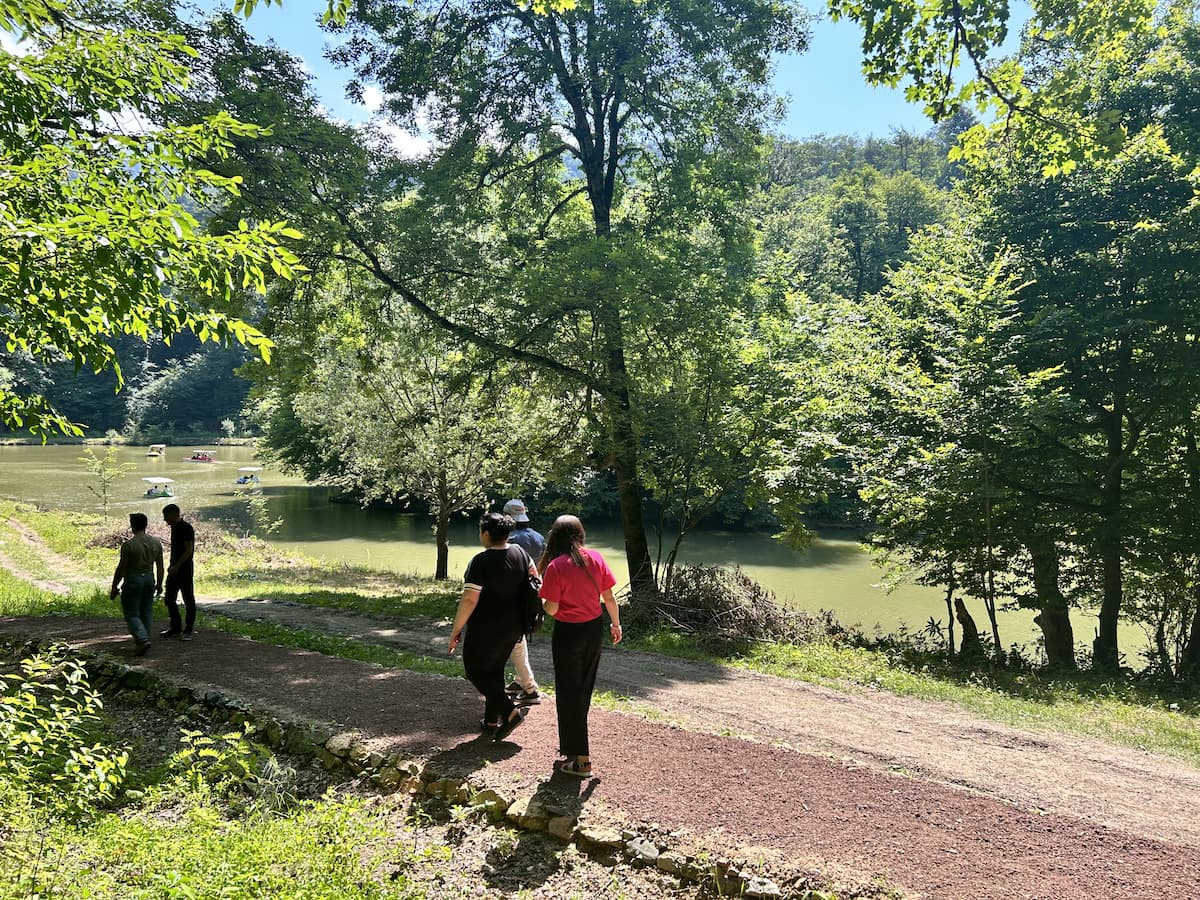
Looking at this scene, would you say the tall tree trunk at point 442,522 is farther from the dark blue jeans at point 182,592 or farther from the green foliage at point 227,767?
the green foliage at point 227,767

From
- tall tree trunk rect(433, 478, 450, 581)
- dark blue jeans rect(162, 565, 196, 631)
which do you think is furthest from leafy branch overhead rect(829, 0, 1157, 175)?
tall tree trunk rect(433, 478, 450, 581)

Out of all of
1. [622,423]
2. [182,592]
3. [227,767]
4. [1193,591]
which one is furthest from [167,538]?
[1193,591]

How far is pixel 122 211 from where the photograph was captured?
3.67 m

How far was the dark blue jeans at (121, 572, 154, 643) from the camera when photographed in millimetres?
8094

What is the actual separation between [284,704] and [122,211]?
4.54m

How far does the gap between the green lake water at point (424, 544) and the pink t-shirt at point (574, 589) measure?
11.7 m

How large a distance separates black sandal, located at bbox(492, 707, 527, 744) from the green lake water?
36.7ft

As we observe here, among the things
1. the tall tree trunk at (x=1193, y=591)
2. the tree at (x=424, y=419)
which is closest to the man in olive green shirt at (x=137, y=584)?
the tree at (x=424, y=419)

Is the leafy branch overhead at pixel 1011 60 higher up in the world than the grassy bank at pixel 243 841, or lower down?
higher up

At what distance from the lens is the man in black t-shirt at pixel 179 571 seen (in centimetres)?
855

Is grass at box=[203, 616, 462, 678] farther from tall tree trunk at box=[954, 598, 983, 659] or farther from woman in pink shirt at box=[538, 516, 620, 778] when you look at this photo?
tall tree trunk at box=[954, 598, 983, 659]

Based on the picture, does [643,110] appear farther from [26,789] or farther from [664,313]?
[26,789]

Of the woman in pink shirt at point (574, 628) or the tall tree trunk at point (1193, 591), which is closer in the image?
the woman in pink shirt at point (574, 628)

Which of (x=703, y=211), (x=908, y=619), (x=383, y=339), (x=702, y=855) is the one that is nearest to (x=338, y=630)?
(x=383, y=339)
